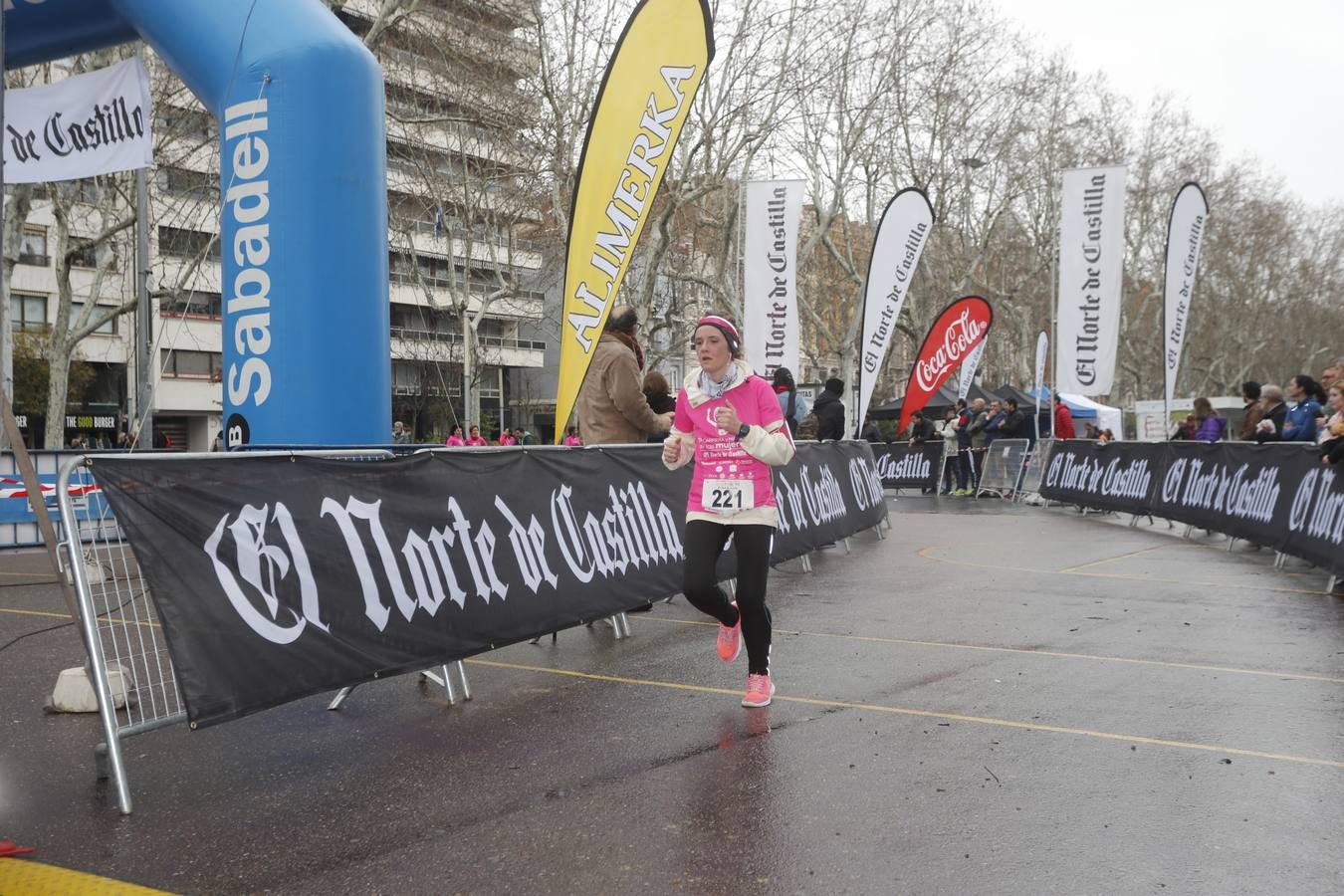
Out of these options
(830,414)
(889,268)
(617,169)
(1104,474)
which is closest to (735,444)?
(617,169)

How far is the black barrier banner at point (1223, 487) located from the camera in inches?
437

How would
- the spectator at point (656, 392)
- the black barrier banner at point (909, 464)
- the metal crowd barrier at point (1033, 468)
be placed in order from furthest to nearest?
the black barrier banner at point (909, 464) → the metal crowd barrier at point (1033, 468) → the spectator at point (656, 392)

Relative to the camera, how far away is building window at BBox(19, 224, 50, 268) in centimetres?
4938

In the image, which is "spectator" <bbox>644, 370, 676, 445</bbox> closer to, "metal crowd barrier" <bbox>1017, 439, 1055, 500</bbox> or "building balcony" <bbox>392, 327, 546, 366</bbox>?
"metal crowd barrier" <bbox>1017, 439, 1055, 500</bbox>

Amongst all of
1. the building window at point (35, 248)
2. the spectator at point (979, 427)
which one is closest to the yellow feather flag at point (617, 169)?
the spectator at point (979, 427)

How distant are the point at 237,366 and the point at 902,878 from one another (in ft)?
21.0

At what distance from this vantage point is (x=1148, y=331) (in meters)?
67.6

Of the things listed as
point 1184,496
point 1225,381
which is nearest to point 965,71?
point 1184,496

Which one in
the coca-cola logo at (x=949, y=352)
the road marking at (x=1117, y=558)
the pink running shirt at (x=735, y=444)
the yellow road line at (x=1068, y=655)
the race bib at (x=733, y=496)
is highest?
the coca-cola logo at (x=949, y=352)

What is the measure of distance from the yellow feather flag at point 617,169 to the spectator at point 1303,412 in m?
8.79

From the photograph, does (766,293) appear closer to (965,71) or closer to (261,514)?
(261,514)

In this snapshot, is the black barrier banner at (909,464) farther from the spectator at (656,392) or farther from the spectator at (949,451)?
the spectator at (656,392)

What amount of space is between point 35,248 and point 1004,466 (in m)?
45.2

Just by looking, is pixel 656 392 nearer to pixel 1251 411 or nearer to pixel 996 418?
pixel 1251 411
